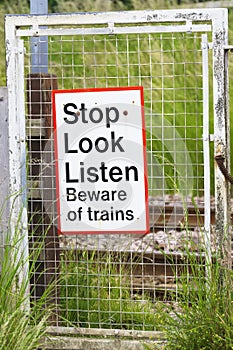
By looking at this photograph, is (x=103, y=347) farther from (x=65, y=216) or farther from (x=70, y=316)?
(x=65, y=216)

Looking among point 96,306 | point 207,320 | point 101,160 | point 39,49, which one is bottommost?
point 96,306

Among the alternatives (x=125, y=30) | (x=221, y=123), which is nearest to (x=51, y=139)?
(x=125, y=30)

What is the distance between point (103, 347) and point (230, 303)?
3.55 ft

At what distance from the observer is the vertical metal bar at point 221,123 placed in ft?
16.9

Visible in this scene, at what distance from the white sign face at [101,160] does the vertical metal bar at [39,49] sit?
1.67 feet

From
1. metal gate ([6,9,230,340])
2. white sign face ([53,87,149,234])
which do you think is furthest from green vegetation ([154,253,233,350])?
white sign face ([53,87,149,234])

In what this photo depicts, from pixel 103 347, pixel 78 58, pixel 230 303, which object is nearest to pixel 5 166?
pixel 103 347

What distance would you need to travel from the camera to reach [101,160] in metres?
5.36

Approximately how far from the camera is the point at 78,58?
47.5 ft

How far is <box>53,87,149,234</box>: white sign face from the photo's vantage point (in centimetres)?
532

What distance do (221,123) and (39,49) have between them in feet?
4.89

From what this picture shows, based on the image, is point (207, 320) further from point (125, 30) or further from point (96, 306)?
point (125, 30)

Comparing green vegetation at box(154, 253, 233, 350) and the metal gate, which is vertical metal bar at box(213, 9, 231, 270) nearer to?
the metal gate

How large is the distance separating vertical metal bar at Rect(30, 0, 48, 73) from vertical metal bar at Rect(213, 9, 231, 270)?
127 centimetres
